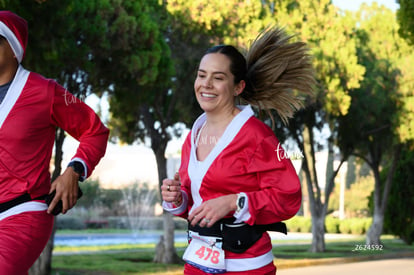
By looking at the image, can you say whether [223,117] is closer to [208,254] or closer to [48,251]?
[208,254]

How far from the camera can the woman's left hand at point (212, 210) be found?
380 centimetres

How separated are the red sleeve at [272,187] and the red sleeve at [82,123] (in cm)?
81

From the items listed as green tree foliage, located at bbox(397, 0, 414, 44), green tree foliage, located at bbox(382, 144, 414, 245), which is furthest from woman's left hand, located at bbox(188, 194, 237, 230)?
green tree foliage, located at bbox(382, 144, 414, 245)

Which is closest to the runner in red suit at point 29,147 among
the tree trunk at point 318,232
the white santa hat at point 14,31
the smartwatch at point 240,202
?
the white santa hat at point 14,31

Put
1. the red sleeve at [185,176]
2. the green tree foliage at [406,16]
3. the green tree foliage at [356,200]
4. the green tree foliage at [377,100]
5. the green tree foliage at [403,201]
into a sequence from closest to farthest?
the red sleeve at [185,176] → the green tree foliage at [406,16] → the green tree foliage at [377,100] → the green tree foliage at [403,201] → the green tree foliage at [356,200]

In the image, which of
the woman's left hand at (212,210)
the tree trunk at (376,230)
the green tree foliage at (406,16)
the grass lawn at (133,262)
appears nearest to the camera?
the woman's left hand at (212,210)

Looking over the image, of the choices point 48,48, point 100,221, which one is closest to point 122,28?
point 48,48

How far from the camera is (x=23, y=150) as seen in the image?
4.05m

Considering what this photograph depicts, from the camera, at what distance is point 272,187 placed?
156 inches

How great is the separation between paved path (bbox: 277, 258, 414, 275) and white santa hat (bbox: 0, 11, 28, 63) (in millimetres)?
15043

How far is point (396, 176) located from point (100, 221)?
17813 mm

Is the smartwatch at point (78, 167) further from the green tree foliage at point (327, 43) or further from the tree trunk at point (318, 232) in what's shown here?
the tree trunk at point (318, 232)

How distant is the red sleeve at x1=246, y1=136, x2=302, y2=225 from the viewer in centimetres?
393

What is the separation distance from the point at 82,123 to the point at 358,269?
16.5m
